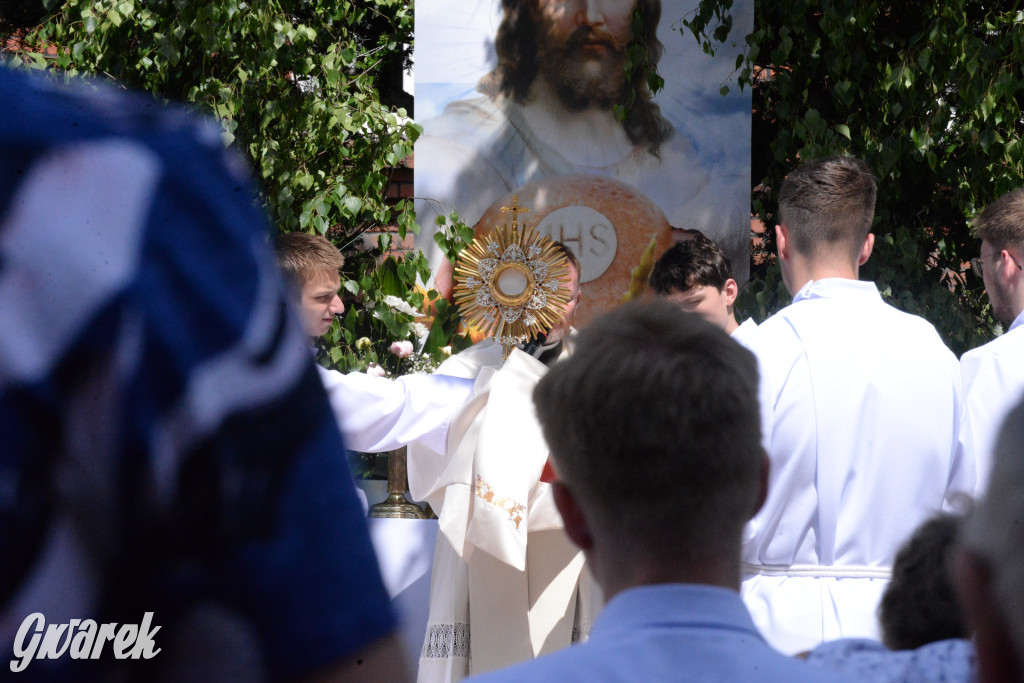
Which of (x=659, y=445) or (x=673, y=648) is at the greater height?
(x=659, y=445)

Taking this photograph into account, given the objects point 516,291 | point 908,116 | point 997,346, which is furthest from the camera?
point 908,116

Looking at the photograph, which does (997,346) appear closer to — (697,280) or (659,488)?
(697,280)

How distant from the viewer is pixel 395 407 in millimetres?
3889

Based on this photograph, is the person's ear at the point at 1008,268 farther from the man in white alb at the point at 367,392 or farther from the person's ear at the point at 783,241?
the man in white alb at the point at 367,392

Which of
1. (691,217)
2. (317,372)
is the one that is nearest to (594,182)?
(691,217)

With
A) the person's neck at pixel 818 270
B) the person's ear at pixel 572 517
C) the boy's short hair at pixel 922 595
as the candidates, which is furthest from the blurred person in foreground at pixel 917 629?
the person's neck at pixel 818 270

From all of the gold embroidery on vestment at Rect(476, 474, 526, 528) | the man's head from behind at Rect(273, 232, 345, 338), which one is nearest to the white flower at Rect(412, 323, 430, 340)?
the man's head from behind at Rect(273, 232, 345, 338)

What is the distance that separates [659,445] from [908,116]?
4104 millimetres

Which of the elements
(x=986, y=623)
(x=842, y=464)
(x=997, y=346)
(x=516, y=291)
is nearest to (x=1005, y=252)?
(x=997, y=346)

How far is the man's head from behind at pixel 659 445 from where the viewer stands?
3.43 ft

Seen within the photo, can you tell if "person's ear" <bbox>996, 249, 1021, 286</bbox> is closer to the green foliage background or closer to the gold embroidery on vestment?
the gold embroidery on vestment

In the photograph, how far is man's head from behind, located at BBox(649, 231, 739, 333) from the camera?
382 cm

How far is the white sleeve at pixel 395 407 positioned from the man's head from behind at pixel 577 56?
1.75 m

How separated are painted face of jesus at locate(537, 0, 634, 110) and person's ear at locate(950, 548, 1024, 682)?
15.0ft
